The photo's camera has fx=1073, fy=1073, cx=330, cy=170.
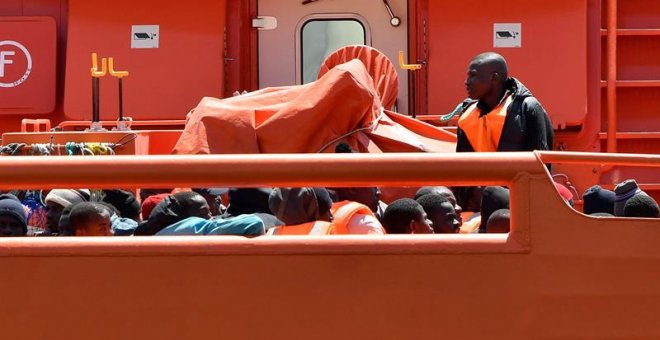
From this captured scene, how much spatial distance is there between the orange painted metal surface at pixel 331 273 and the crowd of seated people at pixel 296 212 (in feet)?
0.70

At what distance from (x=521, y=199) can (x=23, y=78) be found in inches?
211

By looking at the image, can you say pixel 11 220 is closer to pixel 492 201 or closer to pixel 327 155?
pixel 492 201

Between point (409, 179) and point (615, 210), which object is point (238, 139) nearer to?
point (615, 210)

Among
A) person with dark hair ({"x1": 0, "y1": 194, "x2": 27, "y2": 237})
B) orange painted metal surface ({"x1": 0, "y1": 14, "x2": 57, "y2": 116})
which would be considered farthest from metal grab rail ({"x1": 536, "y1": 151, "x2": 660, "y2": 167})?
orange painted metal surface ({"x1": 0, "y1": 14, "x2": 57, "y2": 116})

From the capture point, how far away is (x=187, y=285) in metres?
3.16

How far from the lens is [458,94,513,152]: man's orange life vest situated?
5520 mm

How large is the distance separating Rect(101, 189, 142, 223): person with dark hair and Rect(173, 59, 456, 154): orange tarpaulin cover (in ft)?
1.27

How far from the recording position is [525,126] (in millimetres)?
5457

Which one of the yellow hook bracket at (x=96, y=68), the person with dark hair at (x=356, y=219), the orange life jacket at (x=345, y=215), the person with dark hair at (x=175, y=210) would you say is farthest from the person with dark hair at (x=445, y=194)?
the yellow hook bracket at (x=96, y=68)

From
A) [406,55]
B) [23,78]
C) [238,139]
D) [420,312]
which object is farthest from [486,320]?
[23,78]

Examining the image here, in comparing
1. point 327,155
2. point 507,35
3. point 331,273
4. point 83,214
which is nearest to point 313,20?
point 507,35

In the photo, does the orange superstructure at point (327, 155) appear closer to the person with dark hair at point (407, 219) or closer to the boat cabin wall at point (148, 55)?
the boat cabin wall at point (148, 55)

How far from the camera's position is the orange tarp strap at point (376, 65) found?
6.93 metres

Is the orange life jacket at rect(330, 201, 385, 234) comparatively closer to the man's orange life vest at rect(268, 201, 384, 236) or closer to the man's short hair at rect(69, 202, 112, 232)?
the man's orange life vest at rect(268, 201, 384, 236)
